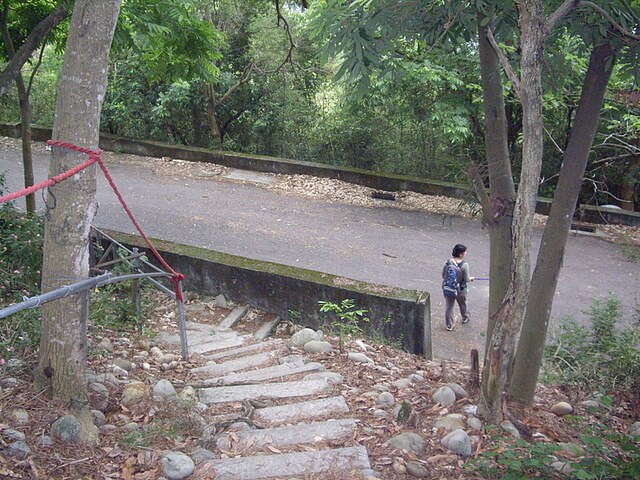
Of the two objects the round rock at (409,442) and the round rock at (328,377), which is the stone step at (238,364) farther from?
the round rock at (409,442)

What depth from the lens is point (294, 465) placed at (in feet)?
13.3

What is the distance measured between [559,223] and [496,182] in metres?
0.64

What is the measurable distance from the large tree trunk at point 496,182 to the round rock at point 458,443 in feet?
4.46

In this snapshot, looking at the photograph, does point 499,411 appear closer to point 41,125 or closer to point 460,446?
point 460,446

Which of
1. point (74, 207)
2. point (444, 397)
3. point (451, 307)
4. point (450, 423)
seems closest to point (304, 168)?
point (451, 307)

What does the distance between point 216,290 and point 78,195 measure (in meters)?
4.84

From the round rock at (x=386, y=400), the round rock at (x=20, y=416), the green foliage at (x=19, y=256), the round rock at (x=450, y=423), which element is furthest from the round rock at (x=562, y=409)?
the green foliage at (x=19, y=256)

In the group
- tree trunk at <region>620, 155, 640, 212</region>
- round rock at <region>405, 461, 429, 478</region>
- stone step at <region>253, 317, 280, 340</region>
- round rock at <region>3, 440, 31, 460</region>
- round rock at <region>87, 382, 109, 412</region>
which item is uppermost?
tree trunk at <region>620, 155, 640, 212</region>

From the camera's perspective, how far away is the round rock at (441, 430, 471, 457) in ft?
14.8

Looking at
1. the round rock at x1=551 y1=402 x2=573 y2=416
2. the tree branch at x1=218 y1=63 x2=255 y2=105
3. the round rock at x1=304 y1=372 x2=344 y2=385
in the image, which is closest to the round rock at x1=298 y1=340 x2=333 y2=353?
the round rock at x1=304 y1=372 x2=344 y2=385

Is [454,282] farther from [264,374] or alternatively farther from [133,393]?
[133,393]

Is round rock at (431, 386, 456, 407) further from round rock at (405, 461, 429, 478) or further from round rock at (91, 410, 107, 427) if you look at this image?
round rock at (91, 410, 107, 427)

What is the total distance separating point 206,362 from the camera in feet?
21.9

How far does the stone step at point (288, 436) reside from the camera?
442 cm
